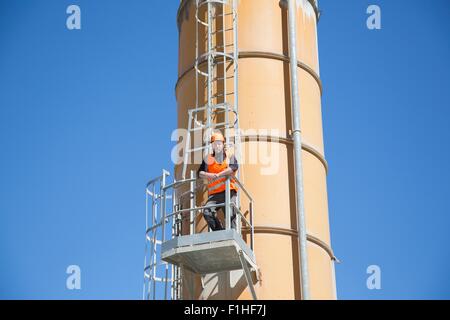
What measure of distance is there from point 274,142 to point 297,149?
1.43 ft

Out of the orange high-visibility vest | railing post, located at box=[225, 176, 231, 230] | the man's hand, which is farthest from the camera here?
the orange high-visibility vest

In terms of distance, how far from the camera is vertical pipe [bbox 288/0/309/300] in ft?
42.7

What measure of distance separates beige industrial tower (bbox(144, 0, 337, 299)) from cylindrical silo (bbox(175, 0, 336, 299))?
0.06 feet

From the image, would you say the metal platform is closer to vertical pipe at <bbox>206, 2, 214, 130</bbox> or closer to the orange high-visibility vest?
the orange high-visibility vest

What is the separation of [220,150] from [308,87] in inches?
130

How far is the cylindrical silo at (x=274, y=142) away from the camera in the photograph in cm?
1307

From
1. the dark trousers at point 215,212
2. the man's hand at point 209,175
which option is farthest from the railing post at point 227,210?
the dark trousers at point 215,212

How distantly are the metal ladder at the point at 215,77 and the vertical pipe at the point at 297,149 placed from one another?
1.03 metres

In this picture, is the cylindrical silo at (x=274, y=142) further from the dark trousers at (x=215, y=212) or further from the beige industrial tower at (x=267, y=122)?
the dark trousers at (x=215, y=212)

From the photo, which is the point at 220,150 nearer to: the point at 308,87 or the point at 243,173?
the point at 243,173

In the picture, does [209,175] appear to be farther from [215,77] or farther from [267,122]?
[215,77]

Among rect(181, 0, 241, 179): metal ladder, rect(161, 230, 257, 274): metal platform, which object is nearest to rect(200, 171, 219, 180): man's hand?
rect(161, 230, 257, 274): metal platform
